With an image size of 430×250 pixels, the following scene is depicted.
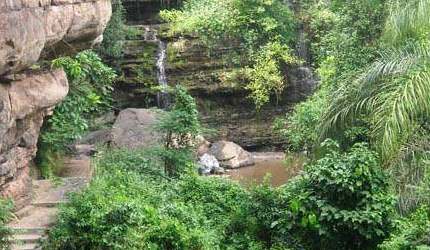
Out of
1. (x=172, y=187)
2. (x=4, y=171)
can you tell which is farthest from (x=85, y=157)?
(x=4, y=171)

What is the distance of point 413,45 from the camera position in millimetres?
9266

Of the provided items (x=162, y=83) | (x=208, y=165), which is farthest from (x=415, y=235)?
(x=162, y=83)

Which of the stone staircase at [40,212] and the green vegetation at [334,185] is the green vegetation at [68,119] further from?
the stone staircase at [40,212]

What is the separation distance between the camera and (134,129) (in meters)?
17.0

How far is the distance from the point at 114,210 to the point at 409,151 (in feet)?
14.4

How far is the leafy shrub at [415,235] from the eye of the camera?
24.3ft

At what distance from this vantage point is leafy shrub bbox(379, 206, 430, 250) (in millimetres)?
7414

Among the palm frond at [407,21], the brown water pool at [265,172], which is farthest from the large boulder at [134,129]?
the palm frond at [407,21]

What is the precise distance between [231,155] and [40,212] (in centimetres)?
826

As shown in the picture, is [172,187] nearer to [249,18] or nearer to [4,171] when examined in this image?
[4,171]

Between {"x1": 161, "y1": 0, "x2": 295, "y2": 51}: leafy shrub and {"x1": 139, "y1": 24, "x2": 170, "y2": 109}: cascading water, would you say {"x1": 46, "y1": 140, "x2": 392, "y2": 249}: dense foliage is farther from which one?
{"x1": 161, "y1": 0, "x2": 295, "y2": 51}: leafy shrub

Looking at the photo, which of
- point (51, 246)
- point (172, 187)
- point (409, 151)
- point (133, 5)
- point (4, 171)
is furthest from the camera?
point (133, 5)

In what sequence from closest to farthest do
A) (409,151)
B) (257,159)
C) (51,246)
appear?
(409,151) < (51,246) < (257,159)

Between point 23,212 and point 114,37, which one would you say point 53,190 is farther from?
point 114,37
